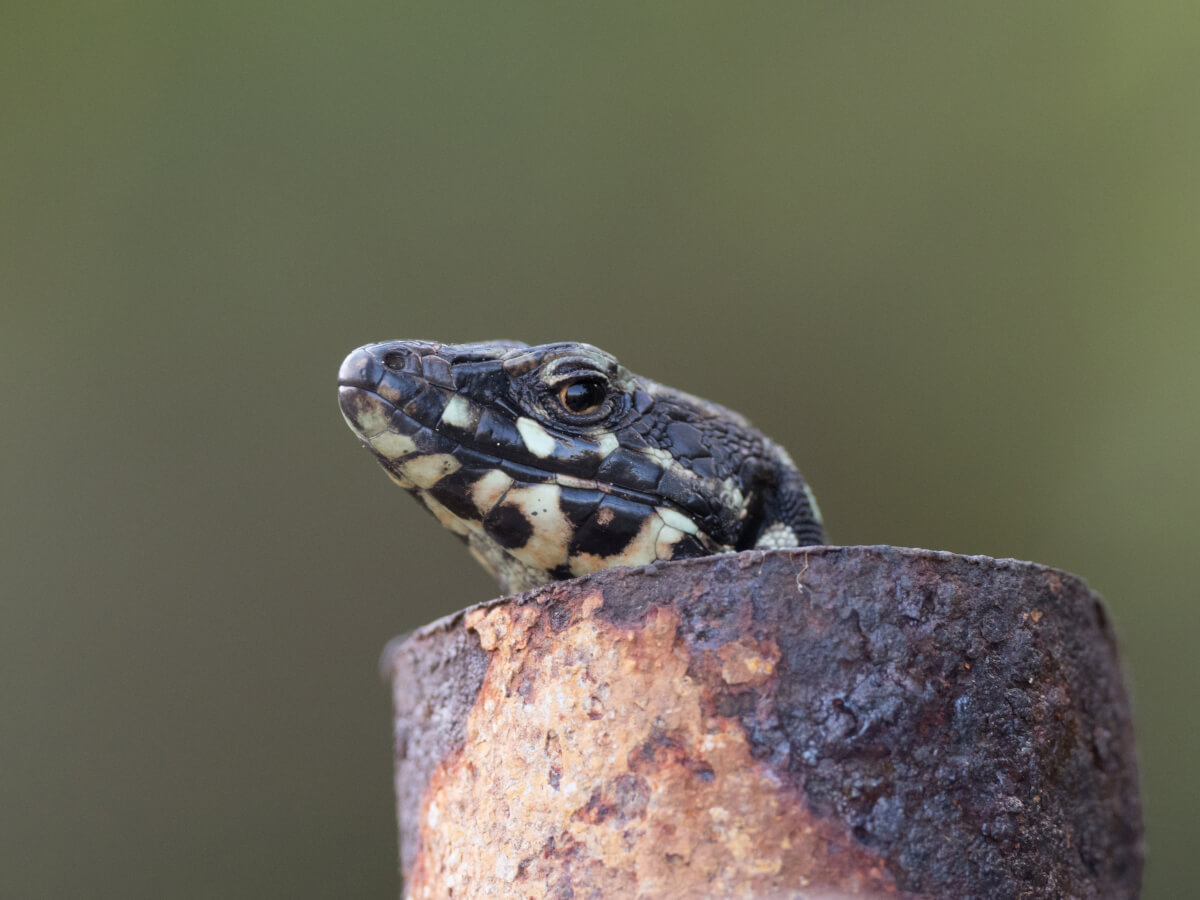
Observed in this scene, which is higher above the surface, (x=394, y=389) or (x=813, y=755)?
(x=394, y=389)

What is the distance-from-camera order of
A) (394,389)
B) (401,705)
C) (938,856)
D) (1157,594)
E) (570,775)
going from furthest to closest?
1. (1157,594)
2. (401,705)
3. (394,389)
4. (570,775)
5. (938,856)

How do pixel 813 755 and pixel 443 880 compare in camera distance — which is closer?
pixel 813 755

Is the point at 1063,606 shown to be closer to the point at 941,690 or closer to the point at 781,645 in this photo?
the point at 941,690

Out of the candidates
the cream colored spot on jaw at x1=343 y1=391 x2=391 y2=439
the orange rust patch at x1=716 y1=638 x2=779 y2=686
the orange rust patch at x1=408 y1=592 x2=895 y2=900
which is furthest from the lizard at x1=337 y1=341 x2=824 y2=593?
the orange rust patch at x1=716 y1=638 x2=779 y2=686

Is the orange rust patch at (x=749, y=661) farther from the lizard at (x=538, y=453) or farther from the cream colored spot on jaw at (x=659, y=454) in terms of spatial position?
the cream colored spot on jaw at (x=659, y=454)

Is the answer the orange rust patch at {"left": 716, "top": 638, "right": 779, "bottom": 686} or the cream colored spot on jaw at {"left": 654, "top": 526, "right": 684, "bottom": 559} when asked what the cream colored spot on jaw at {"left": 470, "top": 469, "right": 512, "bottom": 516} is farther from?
the orange rust patch at {"left": 716, "top": 638, "right": 779, "bottom": 686}

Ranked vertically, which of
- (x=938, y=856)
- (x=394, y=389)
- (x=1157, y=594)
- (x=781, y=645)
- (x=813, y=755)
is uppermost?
(x=394, y=389)

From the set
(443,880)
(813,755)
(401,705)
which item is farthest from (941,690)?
(401,705)
